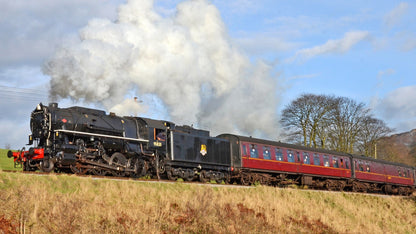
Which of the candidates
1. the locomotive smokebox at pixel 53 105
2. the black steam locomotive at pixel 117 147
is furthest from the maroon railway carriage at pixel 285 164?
the locomotive smokebox at pixel 53 105

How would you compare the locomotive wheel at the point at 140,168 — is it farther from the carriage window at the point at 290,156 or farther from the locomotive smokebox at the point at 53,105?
the carriage window at the point at 290,156

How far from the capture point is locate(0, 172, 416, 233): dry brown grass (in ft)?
34.9

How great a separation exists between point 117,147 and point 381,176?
26.0 metres

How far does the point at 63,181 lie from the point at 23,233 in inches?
167

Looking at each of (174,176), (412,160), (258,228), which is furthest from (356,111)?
(258,228)

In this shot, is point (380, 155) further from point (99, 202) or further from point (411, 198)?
point (99, 202)

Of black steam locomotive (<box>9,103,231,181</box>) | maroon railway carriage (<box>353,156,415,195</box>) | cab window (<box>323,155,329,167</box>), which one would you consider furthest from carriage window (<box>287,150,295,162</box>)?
maroon railway carriage (<box>353,156,415,195</box>)

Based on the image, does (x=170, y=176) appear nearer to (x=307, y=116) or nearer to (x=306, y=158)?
(x=306, y=158)

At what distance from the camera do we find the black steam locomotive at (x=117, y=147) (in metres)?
16.8

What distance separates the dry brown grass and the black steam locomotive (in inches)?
114

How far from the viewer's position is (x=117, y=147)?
1873cm

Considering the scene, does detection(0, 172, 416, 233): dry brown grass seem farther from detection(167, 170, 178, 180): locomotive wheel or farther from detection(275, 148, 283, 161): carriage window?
detection(275, 148, 283, 161): carriage window

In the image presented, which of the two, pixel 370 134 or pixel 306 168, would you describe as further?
pixel 370 134

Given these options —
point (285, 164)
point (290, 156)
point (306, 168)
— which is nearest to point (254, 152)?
point (285, 164)
